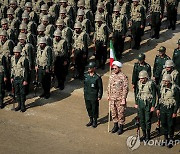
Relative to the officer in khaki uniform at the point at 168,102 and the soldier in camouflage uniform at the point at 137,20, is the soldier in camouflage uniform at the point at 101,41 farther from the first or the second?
the officer in khaki uniform at the point at 168,102

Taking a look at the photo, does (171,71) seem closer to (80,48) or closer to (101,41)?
(80,48)

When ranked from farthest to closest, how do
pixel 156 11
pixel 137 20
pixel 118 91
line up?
pixel 156 11 < pixel 137 20 < pixel 118 91

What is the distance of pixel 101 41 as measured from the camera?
15211mm

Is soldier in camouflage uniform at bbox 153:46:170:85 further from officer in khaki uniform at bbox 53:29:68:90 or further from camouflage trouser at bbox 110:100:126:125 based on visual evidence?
officer in khaki uniform at bbox 53:29:68:90

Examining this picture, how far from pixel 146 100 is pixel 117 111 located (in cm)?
98

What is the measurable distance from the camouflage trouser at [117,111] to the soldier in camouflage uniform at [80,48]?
11.9ft

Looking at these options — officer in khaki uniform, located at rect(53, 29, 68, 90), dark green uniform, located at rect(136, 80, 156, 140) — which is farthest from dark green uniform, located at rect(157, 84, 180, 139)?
officer in khaki uniform, located at rect(53, 29, 68, 90)

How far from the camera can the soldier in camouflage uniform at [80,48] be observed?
1451 cm

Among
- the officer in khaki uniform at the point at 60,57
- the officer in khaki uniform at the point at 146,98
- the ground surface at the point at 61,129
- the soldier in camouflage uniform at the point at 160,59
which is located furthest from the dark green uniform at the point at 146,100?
the officer in khaki uniform at the point at 60,57

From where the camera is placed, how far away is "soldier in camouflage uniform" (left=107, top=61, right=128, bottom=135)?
11219mm

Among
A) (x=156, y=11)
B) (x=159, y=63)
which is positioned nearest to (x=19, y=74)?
(x=159, y=63)

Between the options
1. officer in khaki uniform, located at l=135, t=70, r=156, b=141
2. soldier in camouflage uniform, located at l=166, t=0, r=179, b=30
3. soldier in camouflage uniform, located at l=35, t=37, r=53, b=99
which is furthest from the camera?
soldier in camouflage uniform, located at l=166, t=0, r=179, b=30

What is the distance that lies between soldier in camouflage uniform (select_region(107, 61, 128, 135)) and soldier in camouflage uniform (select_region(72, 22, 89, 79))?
347 cm

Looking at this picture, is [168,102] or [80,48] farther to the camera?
[80,48]
